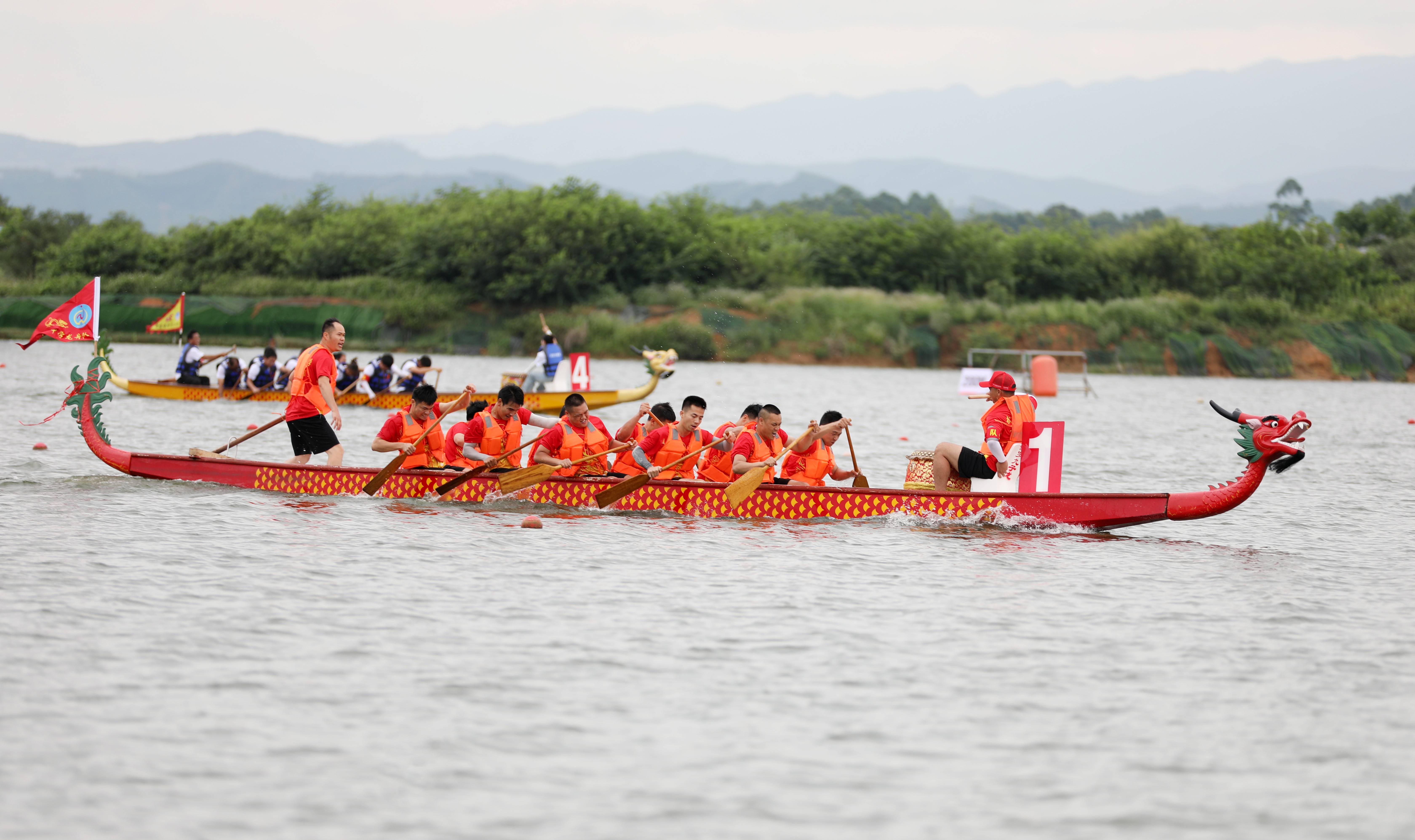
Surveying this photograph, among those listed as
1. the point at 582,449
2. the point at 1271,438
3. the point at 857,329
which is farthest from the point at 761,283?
the point at 1271,438

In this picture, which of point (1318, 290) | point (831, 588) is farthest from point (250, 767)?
point (1318, 290)

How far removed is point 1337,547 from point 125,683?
38.8 ft

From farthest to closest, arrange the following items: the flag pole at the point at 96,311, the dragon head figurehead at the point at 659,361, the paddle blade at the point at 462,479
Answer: the dragon head figurehead at the point at 659,361, the flag pole at the point at 96,311, the paddle blade at the point at 462,479

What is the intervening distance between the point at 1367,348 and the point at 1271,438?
47.7 meters

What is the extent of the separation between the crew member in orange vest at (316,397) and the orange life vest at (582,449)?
7.85 ft

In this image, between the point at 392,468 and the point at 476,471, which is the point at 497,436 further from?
the point at 392,468

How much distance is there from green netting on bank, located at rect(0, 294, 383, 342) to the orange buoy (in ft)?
96.3

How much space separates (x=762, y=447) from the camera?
13719 mm

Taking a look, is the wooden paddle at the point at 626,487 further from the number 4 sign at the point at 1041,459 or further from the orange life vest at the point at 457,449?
the number 4 sign at the point at 1041,459

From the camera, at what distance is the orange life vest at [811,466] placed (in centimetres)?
1404

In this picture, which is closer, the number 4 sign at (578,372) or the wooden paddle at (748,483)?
the wooden paddle at (748,483)

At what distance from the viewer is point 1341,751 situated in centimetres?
713

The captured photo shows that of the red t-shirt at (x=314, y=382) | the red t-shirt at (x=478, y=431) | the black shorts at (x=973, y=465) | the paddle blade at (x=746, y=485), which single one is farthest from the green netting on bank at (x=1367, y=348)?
the red t-shirt at (x=314, y=382)

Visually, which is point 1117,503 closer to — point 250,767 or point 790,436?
point 250,767
